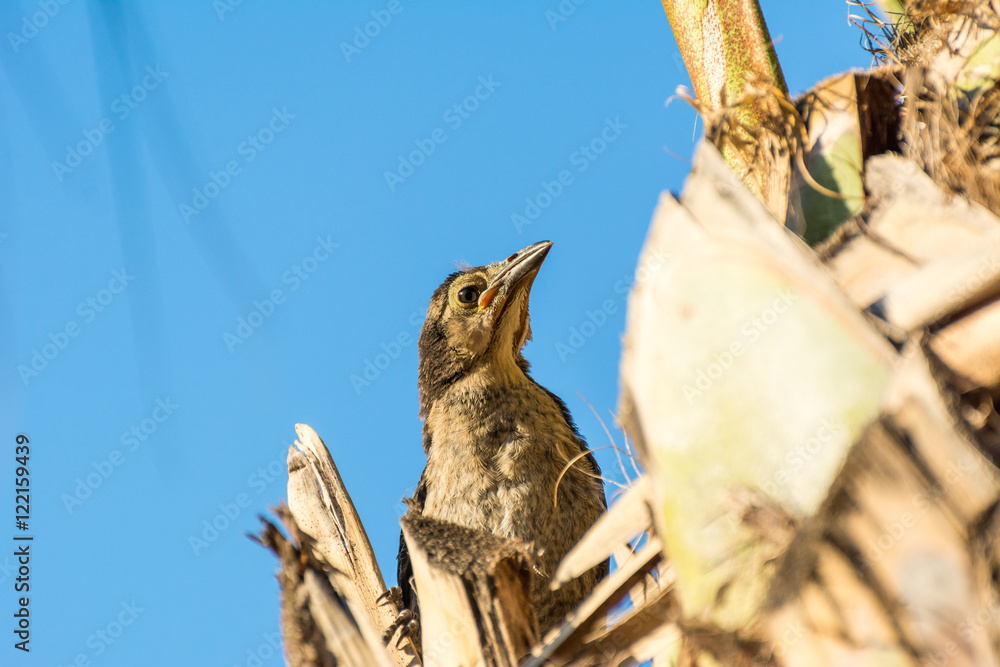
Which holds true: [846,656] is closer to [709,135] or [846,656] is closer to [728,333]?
[728,333]

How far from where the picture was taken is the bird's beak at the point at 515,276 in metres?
5.62

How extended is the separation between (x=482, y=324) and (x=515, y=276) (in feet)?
1.28

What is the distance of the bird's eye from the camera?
5727 mm

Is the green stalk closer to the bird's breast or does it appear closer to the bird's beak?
the bird's breast

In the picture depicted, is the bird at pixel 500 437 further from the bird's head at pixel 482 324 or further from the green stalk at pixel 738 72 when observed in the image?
the green stalk at pixel 738 72

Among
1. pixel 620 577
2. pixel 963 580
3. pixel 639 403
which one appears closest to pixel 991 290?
pixel 963 580

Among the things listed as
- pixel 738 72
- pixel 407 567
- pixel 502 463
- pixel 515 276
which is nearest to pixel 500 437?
pixel 502 463

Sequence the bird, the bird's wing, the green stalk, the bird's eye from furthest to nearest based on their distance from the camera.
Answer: the bird's eye < the bird's wing < the bird < the green stalk

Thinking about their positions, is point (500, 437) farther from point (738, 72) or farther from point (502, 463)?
point (738, 72)

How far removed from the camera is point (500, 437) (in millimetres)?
4863

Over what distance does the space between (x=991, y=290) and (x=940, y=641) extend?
0.64 metres

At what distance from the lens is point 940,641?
1.39 metres

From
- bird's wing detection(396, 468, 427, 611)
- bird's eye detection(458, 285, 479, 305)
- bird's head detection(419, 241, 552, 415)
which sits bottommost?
bird's wing detection(396, 468, 427, 611)

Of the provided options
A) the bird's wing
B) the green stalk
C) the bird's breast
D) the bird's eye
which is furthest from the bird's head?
the green stalk
